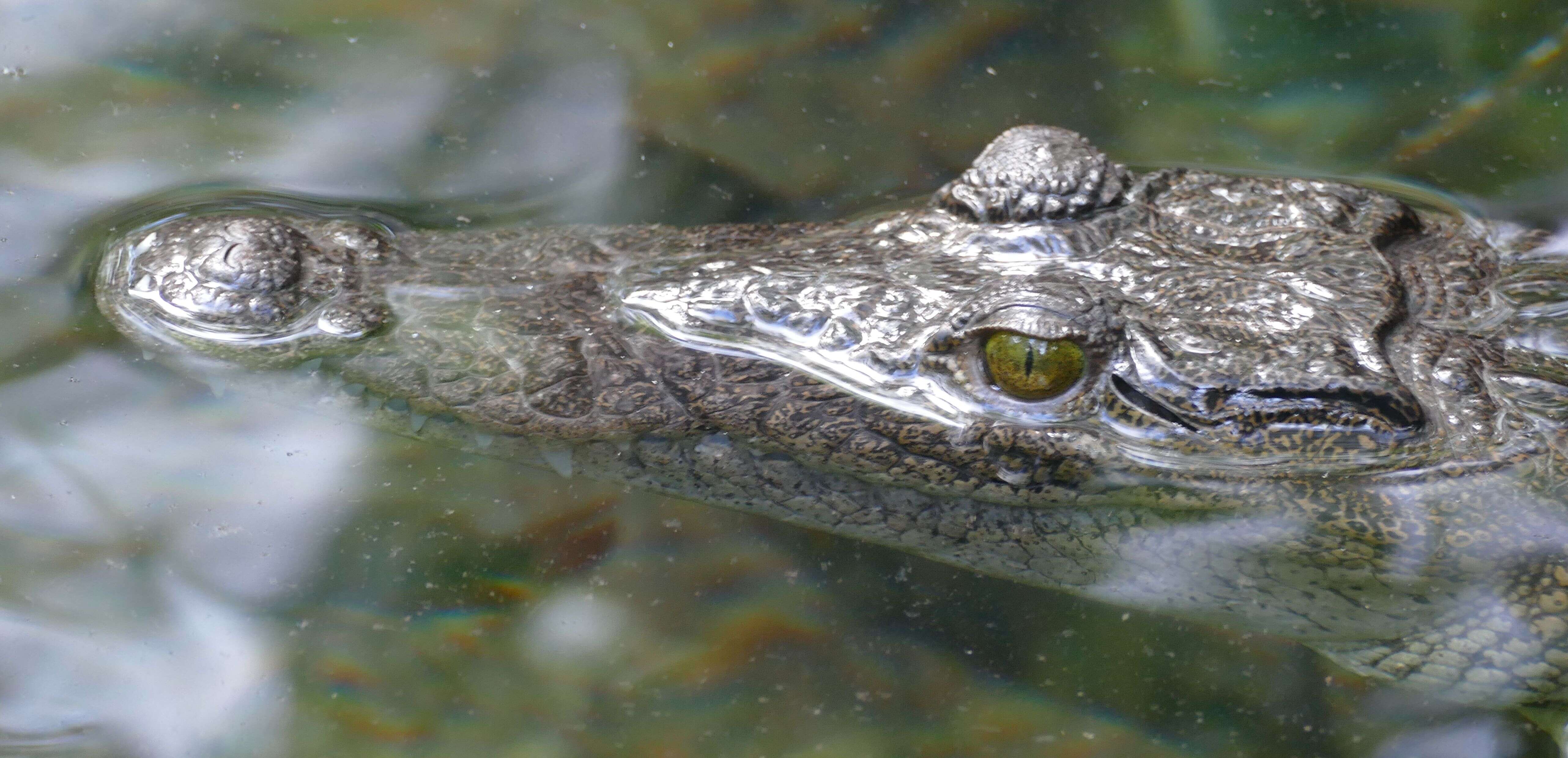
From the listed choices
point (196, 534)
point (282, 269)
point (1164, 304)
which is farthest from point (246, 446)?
point (1164, 304)

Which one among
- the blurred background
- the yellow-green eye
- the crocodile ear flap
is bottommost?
the blurred background

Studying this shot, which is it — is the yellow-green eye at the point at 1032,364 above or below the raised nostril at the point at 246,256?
above

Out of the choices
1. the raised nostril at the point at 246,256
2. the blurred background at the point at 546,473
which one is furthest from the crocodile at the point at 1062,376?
the blurred background at the point at 546,473

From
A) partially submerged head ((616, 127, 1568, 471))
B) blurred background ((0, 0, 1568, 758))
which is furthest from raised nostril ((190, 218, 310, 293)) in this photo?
partially submerged head ((616, 127, 1568, 471))

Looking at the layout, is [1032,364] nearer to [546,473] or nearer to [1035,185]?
[1035,185]

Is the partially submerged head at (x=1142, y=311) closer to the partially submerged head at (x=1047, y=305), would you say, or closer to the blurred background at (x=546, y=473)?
the partially submerged head at (x=1047, y=305)

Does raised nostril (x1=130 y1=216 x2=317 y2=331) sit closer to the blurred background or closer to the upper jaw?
the upper jaw

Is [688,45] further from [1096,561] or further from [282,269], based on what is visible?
[1096,561]

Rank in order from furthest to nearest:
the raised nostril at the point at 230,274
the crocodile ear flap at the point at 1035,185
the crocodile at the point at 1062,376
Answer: the crocodile ear flap at the point at 1035,185 < the raised nostril at the point at 230,274 < the crocodile at the point at 1062,376
